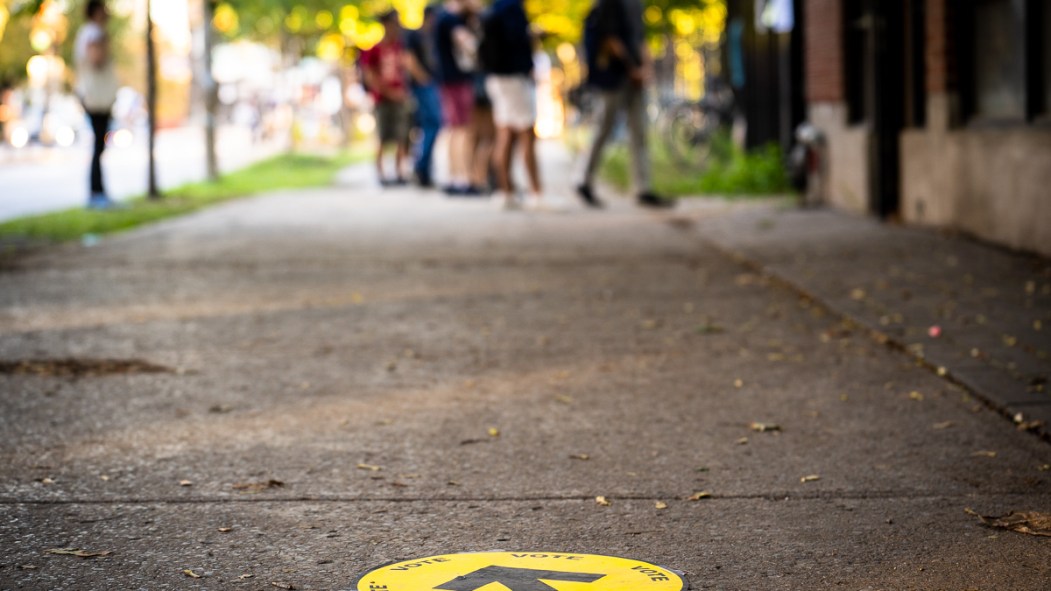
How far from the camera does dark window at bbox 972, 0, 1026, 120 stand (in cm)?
995

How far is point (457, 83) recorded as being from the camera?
16.4 metres

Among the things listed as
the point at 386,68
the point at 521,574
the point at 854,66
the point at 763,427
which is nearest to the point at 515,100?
the point at 854,66

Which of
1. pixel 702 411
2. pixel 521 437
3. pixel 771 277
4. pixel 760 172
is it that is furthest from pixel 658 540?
pixel 760 172

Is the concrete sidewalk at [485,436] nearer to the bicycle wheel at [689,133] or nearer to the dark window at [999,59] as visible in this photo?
the dark window at [999,59]

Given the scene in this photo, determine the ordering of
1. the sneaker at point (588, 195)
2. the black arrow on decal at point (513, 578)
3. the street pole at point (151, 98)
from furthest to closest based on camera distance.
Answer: the street pole at point (151, 98)
the sneaker at point (588, 195)
the black arrow on decal at point (513, 578)

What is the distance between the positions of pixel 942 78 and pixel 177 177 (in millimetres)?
14734

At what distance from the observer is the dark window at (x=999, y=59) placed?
9.95 metres

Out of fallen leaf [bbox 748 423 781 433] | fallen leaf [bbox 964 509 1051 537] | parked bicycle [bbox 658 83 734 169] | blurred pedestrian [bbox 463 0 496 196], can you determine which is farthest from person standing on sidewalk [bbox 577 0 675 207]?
fallen leaf [bbox 964 509 1051 537]

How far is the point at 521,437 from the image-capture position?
16.9 ft

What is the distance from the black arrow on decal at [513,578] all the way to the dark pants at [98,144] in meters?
12.3

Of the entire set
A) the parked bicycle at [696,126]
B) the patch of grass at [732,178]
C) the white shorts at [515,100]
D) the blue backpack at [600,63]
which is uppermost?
the blue backpack at [600,63]

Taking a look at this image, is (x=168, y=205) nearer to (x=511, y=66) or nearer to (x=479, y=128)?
(x=479, y=128)

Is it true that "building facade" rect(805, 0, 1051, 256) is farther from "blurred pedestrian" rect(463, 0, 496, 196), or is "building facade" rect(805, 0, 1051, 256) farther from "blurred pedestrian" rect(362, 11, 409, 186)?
"blurred pedestrian" rect(362, 11, 409, 186)

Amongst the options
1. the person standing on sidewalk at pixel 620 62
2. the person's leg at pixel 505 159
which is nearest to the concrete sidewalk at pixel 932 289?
the person standing on sidewalk at pixel 620 62
